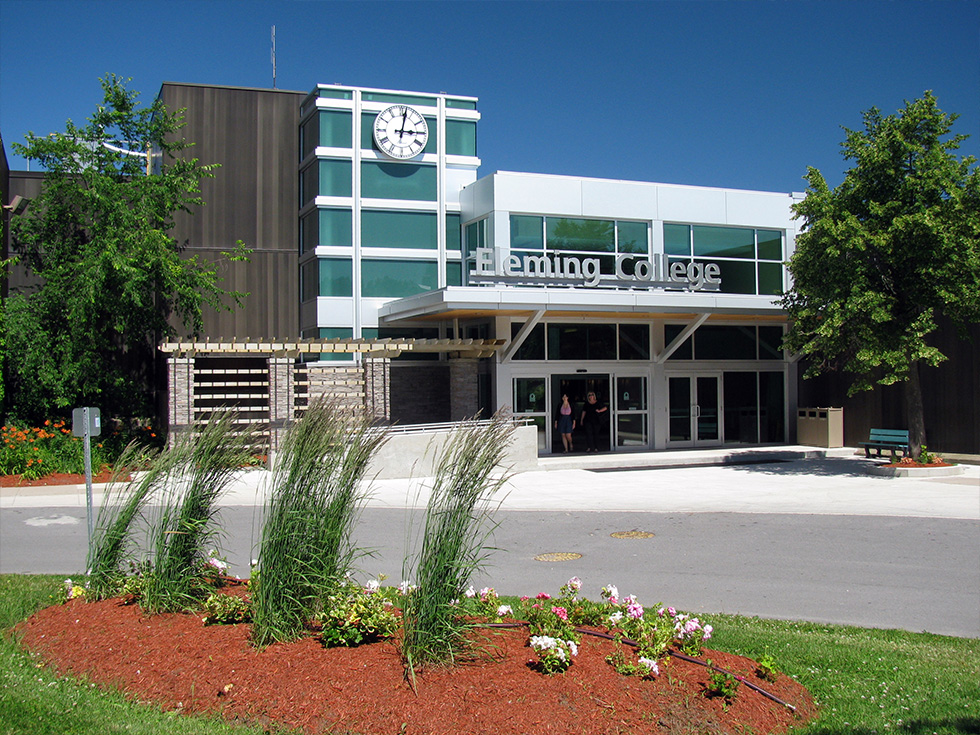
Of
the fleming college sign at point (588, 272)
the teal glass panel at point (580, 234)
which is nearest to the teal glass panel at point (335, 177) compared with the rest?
the fleming college sign at point (588, 272)

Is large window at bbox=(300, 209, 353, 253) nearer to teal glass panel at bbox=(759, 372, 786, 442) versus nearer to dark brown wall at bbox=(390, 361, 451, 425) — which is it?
dark brown wall at bbox=(390, 361, 451, 425)

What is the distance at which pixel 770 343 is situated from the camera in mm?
27141

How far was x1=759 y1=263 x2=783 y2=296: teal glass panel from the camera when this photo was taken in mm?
27500

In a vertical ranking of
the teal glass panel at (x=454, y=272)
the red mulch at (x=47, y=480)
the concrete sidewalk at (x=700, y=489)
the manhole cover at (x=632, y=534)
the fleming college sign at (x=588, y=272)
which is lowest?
the manhole cover at (x=632, y=534)

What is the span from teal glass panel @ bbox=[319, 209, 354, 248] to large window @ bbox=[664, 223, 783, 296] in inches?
392


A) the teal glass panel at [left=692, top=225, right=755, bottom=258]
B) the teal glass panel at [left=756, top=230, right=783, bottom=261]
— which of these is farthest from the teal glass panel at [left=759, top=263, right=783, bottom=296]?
the teal glass panel at [left=692, top=225, right=755, bottom=258]

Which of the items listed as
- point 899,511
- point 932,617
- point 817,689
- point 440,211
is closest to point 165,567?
point 817,689

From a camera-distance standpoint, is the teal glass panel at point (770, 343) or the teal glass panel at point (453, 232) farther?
the teal glass panel at point (453, 232)

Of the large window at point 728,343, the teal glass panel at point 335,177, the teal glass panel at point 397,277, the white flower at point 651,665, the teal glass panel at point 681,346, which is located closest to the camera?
the white flower at point 651,665

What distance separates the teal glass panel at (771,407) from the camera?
26922 millimetres

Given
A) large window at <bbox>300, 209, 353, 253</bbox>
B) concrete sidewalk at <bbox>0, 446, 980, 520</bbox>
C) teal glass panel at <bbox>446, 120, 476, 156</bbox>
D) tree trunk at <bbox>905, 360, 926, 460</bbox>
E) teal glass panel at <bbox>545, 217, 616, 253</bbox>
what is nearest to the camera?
concrete sidewalk at <bbox>0, 446, 980, 520</bbox>

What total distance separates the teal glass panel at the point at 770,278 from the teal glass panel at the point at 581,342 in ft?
19.3

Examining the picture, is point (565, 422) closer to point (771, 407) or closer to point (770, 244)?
point (771, 407)

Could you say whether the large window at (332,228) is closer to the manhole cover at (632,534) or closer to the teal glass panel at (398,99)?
the teal glass panel at (398,99)
